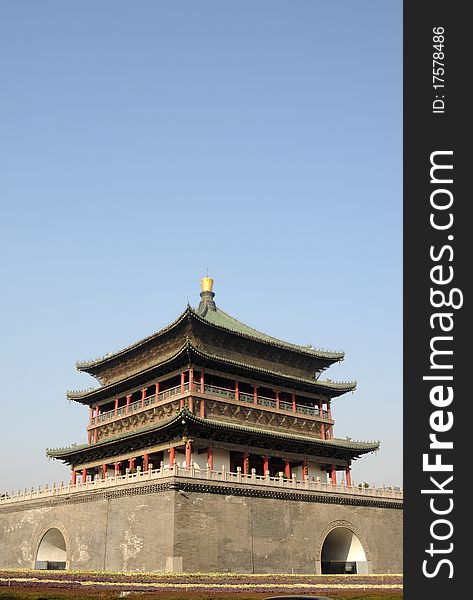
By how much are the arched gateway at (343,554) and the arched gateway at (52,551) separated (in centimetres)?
1593

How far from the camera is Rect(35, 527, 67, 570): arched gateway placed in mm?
40250

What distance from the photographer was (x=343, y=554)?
40312mm

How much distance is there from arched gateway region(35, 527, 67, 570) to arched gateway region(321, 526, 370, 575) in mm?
15931

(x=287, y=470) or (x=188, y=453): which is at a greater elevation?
(x=188, y=453)

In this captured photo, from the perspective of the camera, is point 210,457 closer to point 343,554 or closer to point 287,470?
point 287,470

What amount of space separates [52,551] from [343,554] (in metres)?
17.8

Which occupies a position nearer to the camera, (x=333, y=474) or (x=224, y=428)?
(x=224, y=428)

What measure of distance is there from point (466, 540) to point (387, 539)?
100 ft

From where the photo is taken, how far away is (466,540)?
12.0m

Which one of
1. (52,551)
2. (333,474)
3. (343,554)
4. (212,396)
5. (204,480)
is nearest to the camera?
(204,480)

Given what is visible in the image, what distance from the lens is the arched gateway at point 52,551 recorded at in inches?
1585

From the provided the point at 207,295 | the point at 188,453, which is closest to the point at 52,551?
the point at 188,453

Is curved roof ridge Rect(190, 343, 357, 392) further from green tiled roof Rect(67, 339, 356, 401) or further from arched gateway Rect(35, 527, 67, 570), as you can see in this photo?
arched gateway Rect(35, 527, 67, 570)

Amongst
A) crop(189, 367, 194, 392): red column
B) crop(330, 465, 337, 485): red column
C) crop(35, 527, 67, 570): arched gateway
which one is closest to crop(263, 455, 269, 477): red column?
crop(189, 367, 194, 392): red column
